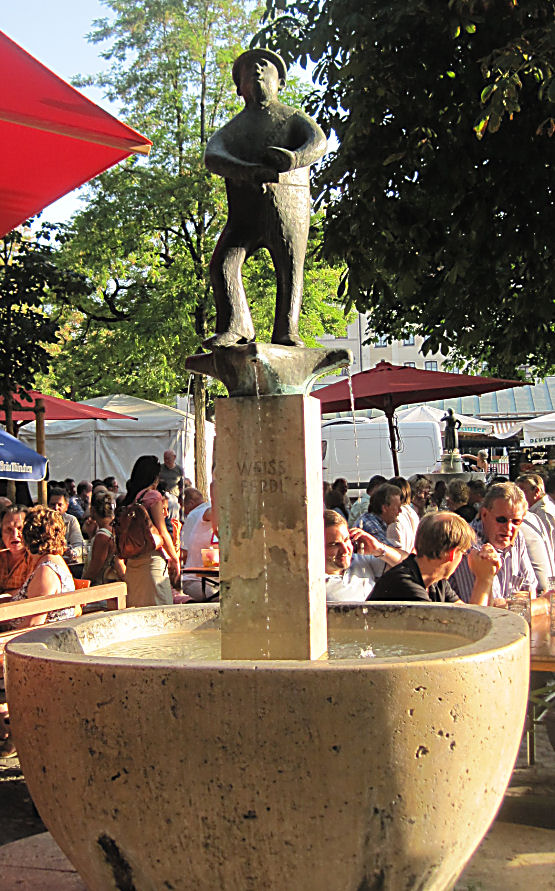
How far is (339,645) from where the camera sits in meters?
3.62

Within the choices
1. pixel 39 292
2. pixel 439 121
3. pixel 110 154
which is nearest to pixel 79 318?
pixel 39 292

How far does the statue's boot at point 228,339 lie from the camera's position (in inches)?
137

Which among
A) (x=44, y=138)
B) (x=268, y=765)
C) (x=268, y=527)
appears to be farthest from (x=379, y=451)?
(x=268, y=765)

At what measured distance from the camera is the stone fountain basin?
93.8 inches

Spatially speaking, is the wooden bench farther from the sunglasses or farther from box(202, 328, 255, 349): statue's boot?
the sunglasses

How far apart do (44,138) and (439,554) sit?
2.87 metres

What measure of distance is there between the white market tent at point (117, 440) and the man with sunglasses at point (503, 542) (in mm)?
15823

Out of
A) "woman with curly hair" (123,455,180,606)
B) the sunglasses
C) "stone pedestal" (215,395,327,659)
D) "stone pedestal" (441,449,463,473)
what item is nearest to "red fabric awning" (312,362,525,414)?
"stone pedestal" (441,449,463,473)

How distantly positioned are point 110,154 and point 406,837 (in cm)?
366

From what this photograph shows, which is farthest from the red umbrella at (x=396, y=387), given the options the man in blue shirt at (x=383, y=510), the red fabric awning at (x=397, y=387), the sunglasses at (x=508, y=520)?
the sunglasses at (x=508, y=520)

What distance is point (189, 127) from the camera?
23.7 m

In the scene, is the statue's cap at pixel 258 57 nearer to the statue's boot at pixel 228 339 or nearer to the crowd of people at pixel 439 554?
the statue's boot at pixel 228 339

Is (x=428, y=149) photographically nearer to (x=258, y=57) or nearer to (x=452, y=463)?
(x=258, y=57)

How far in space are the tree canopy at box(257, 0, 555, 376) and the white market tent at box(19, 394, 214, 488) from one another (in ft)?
44.2
